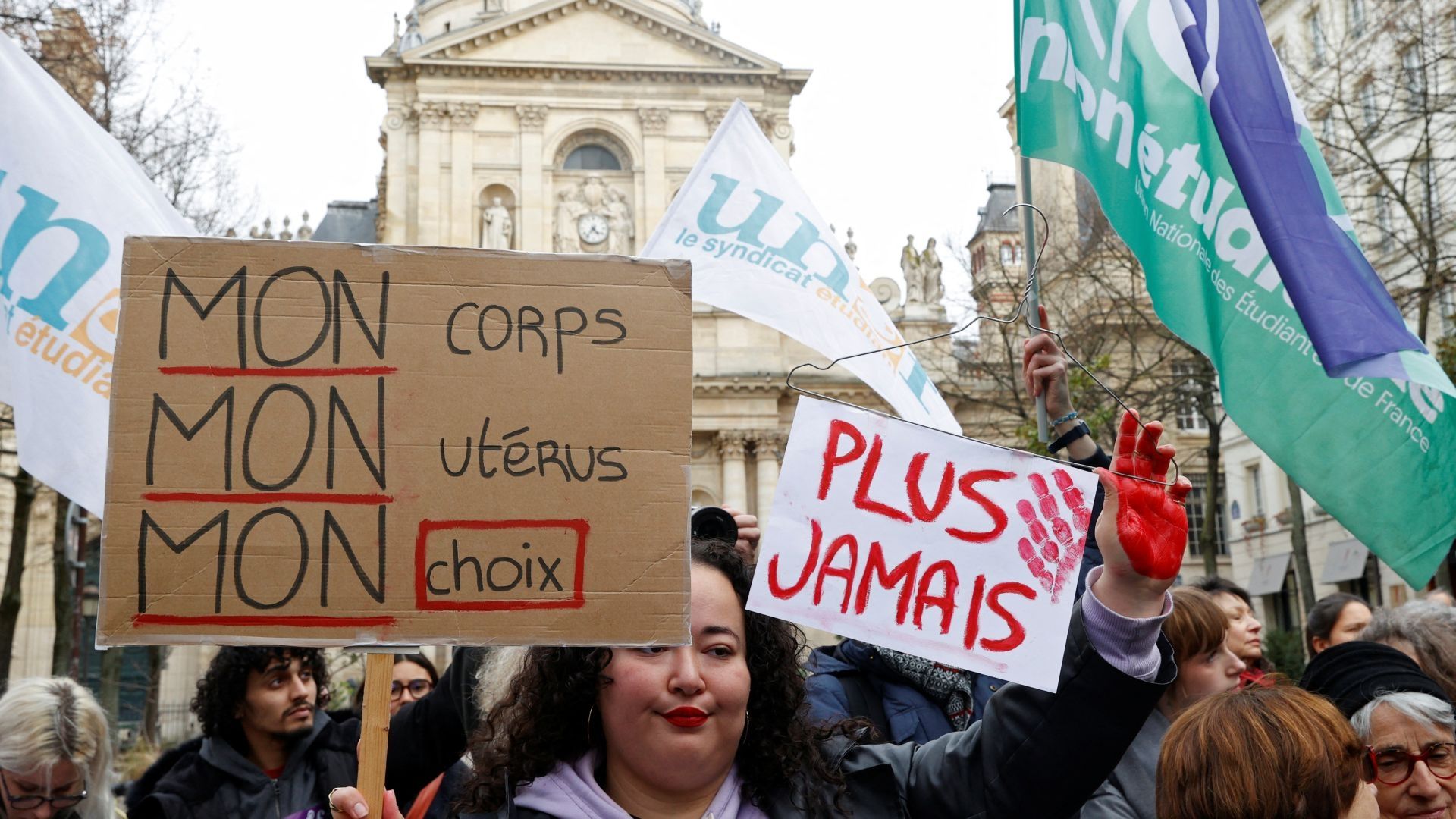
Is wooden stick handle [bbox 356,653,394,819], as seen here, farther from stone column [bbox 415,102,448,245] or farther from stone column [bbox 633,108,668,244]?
stone column [bbox 415,102,448,245]

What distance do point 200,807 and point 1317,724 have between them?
10.3 ft

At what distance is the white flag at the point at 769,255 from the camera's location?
20.5 ft

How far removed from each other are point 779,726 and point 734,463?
35.3 meters

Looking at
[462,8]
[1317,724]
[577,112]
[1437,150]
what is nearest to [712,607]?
[1317,724]

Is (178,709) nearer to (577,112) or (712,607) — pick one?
(577,112)

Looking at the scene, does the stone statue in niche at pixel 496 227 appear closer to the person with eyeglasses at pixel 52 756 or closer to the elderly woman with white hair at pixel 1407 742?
the person with eyeglasses at pixel 52 756

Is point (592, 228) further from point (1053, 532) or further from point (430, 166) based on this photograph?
point (1053, 532)

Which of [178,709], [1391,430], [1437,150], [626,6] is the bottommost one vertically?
[178,709]

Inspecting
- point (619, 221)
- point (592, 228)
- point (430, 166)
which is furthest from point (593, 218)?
point (430, 166)

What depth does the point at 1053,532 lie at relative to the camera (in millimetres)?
2846

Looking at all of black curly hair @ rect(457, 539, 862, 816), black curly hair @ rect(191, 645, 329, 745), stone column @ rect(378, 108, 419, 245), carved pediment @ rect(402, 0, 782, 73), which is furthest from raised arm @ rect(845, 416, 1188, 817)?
carved pediment @ rect(402, 0, 782, 73)

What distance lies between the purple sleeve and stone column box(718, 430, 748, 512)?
35.2m

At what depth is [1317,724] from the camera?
2.53 metres

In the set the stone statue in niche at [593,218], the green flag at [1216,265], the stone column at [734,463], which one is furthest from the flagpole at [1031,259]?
the stone statue in niche at [593,218]
